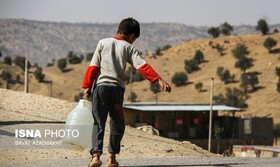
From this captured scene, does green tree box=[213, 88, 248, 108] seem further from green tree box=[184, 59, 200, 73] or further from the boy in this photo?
the boy

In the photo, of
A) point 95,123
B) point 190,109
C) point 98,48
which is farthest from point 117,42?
point 190,109

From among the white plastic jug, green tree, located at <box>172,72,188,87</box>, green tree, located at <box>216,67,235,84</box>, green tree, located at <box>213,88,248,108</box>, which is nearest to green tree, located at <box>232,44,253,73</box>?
green tree, located at <box>216,67,235,84</box>

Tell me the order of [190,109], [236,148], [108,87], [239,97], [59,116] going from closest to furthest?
1. [108,87]
2. [59,116]
3. [236,148]
4. [190,109]
5. [239,97]

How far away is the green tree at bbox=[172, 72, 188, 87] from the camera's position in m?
99.7

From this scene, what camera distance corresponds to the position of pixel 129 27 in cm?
790

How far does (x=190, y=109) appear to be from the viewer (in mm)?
57406

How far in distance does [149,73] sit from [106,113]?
732 millimetres

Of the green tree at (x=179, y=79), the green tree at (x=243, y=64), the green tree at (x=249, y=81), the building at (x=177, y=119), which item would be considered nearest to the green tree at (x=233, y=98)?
the green tree at (x=249, y=81)

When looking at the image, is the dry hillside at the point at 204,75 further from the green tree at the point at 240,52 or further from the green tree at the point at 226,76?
the green tree at the point at 240,52

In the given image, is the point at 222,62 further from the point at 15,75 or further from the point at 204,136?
the point at 204,136

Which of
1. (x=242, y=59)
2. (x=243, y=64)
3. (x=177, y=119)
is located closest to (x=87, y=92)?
(x=177, y=119)

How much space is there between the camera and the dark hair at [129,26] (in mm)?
7883

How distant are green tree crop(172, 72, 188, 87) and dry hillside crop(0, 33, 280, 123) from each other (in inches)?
37.8

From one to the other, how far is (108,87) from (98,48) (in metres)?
0.52
